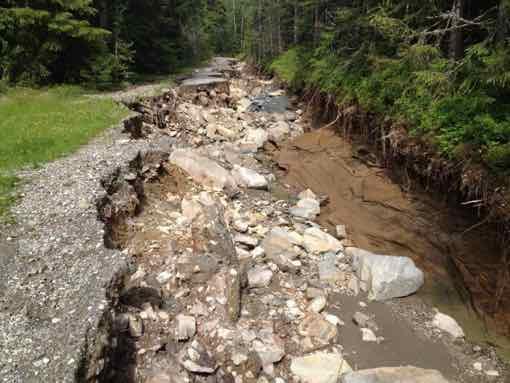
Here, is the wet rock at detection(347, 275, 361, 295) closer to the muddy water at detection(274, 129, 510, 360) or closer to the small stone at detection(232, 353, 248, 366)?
the muddy water at detection(274, 129, 510, 360)

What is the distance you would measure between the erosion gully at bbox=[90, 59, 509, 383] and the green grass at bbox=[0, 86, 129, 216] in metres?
1.34

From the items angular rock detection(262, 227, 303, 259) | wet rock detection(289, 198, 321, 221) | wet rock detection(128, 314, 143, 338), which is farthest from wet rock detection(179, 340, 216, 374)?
wet rock detection(289, 198, 321, 221)

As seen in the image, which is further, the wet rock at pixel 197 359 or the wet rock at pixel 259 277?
the wet rock at pixel 259 277

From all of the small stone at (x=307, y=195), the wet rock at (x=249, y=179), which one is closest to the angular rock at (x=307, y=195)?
the small stone at (x=307, y=195)

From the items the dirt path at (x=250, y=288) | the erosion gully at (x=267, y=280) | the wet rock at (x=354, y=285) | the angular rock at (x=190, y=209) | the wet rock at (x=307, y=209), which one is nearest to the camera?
the dirt path at (x=250, y=288)

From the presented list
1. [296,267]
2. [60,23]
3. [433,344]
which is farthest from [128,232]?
[60,23]

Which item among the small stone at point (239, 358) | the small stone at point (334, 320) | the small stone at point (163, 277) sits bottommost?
the small stone at point (334, 320)

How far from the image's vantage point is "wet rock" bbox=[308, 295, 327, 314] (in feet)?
Answer: 16.4

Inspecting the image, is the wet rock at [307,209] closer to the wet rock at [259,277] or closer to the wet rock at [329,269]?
the wet rock at [329,269]

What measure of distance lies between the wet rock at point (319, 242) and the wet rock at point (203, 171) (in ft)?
8.42

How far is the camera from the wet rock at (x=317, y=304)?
4.99 m

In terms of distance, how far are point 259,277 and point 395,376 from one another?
2.48m

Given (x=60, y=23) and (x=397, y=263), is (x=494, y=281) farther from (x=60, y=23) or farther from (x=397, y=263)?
(x=60, y=23)

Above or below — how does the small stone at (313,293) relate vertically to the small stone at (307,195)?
below
